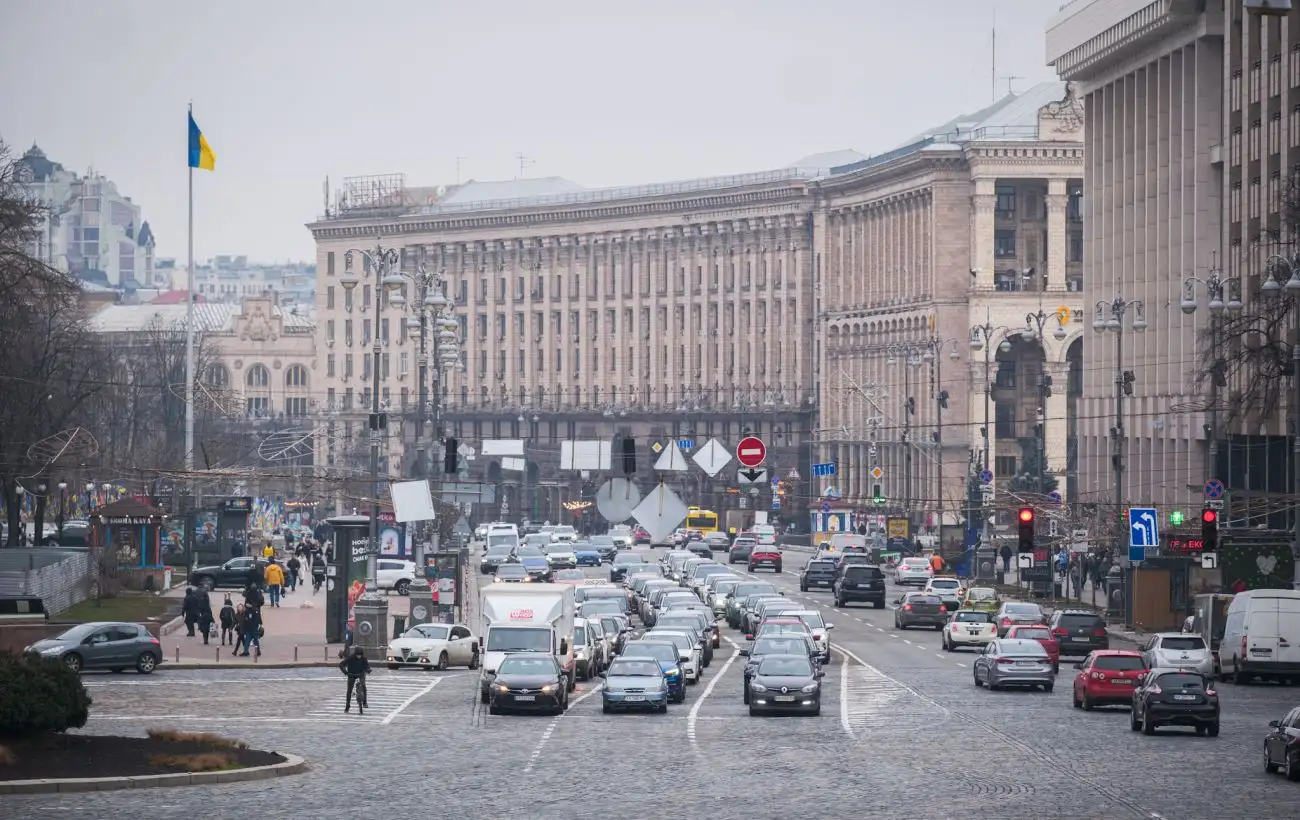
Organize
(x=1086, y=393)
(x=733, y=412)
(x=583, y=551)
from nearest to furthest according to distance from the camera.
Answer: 1. (x=583, y=551)
2. (x=1086, y=393)
3. (x=733, y=412)

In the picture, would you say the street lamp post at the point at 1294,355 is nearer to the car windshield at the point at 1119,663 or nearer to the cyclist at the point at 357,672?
the car windshield at the point at 1119,663

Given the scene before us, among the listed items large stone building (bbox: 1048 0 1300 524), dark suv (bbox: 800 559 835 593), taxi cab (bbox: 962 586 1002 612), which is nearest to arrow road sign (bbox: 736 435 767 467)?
taxi cab (bbox: 962 586 1002 612)

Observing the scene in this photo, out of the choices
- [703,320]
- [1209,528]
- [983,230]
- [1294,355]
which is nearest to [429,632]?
[1209,528]

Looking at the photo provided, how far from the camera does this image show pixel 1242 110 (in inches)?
3893

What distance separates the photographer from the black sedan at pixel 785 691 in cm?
4775

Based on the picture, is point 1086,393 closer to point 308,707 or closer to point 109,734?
point 308,707

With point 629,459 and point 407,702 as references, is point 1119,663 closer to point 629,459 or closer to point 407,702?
point 629,459

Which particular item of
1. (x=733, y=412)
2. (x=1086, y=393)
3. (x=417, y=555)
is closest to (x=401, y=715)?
(x=417, y=555)

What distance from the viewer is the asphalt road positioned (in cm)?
3319

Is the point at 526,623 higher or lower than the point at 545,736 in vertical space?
higher

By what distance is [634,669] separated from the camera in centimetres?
4944

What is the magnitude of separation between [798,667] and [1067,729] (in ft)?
20.0

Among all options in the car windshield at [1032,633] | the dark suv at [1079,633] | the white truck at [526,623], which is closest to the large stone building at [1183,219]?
the dark suv at [1079,633]

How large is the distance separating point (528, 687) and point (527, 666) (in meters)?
0.93
